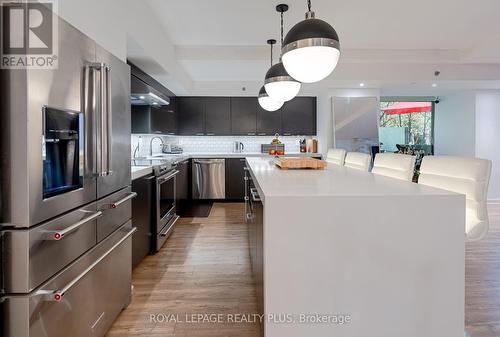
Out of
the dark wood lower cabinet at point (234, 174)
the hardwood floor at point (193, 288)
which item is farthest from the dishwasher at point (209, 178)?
the hardwood floor at point (193, 288)

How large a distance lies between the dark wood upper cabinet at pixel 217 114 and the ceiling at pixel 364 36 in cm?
68

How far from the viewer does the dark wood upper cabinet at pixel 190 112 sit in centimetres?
598

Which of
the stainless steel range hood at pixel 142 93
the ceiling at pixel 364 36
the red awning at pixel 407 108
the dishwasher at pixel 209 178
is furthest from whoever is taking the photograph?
the red awning at pixel 407 108

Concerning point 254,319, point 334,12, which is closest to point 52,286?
point 254,319

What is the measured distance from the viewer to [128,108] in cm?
195

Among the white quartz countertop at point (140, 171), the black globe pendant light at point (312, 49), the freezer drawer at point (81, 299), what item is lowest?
the freezer drawer at point (81, 299)

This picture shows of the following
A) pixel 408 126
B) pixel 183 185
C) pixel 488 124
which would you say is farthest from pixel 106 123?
pixel 408 126

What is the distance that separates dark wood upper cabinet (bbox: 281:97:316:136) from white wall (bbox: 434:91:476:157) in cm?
281

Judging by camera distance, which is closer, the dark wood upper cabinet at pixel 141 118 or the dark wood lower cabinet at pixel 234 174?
the dark wood upper cabinet at pixel 141 118

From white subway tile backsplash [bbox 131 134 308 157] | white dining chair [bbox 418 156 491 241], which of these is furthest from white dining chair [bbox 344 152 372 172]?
white subway tile backsplash [bbox 131 134 308 157]

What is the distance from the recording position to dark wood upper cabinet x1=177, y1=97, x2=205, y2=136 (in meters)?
5.98

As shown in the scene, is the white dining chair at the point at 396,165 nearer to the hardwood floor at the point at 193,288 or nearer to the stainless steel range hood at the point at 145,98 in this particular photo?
the hardwood floor at the point at 193,288

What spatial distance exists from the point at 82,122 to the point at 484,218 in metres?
2.16

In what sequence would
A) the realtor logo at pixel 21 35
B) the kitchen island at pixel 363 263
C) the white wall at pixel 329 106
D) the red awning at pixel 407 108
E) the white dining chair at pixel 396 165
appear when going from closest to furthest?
the realtor logo at pixel 21 35 → the kitchen island at pixel 363 263 → the white dining chair at pixel 396 165 → the white wall at pixel 329 106 → the red awning at pixel 407 108
